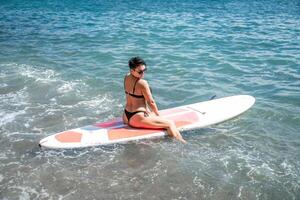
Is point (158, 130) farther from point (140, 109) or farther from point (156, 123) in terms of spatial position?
point (140, 109)

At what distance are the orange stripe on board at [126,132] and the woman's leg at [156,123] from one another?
0.42 ft

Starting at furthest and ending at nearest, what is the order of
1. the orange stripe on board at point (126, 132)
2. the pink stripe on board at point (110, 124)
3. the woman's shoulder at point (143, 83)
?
1. the pink stripe on board at point (110, 124)
2. the orange stripe on board at point (126, 132)
3. the woman's shoulder at point (143, 83)

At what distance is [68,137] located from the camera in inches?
311

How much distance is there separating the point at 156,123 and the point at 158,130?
173 millimetres

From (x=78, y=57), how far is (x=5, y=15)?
15.8 m

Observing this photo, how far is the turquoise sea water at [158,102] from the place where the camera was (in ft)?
21.5

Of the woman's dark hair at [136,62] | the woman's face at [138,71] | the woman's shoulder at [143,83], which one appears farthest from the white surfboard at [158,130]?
the woman's dark hair at [136,62]

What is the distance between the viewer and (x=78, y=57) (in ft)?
51.1

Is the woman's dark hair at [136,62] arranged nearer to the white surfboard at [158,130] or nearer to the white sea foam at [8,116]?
the white surfboard at [158,130]

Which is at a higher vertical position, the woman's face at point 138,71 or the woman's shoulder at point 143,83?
the woman's face at point 138,71

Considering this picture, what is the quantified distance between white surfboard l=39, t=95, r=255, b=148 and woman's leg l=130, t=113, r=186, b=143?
0.12 meters

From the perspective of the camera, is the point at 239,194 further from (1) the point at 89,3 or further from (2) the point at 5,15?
(1) the point at 89,3

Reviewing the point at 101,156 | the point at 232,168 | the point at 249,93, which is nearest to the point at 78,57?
the point at 249,93

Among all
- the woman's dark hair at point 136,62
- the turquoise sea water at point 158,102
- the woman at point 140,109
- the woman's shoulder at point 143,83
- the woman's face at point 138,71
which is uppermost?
the woman's dark hair at point 136,62
